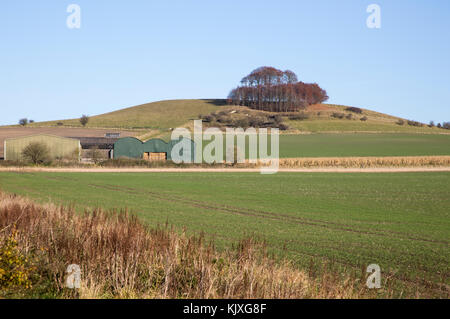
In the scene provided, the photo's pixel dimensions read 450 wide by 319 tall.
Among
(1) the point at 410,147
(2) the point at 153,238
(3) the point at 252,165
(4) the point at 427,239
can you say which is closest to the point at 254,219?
(4) the point at 427,239

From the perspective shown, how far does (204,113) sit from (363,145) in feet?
179

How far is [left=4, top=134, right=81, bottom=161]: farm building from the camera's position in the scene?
6538 cm

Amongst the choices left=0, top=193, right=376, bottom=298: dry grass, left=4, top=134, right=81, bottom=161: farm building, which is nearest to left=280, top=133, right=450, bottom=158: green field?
left=4, top=134, right=81, bottom=161: farm building

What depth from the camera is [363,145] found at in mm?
85312

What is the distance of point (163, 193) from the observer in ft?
108

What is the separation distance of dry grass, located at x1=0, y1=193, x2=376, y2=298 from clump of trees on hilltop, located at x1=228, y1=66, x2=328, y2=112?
401 ft

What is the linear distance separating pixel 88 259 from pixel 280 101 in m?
125

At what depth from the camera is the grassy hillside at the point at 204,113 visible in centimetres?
11291

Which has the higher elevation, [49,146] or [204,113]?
[204,113]

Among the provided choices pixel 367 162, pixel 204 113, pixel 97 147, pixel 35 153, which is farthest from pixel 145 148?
pixel 204 113
